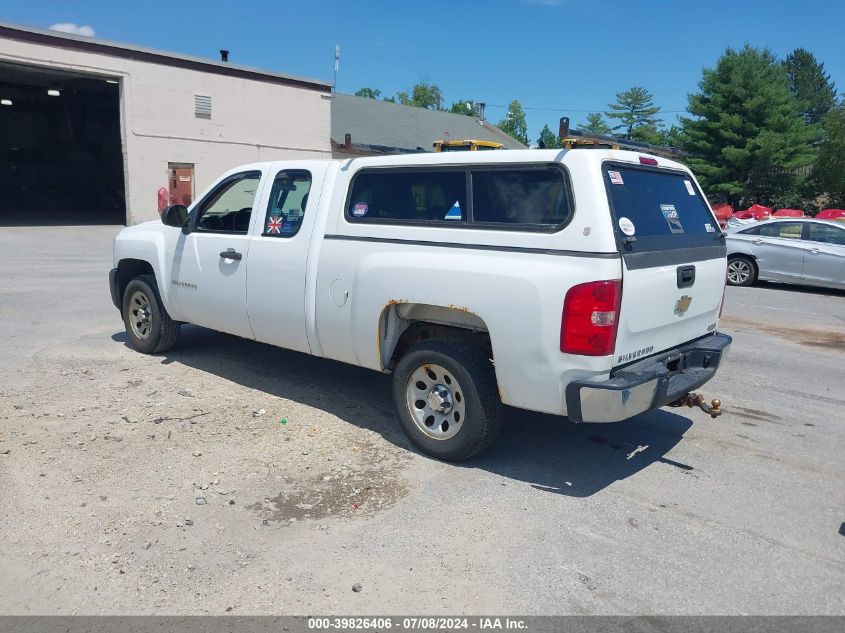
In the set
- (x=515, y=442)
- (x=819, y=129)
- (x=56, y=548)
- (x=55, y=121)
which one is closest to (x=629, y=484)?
(x=515, y=442)

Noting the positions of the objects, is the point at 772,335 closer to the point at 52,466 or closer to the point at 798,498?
the point at 798,498

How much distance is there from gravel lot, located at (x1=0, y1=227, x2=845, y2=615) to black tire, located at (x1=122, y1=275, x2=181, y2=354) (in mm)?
229

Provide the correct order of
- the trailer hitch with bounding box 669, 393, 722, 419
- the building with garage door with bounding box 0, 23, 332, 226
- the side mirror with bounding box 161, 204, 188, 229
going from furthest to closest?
1. the building with garage door with bounding box 0, 23, 332, 226
2. the side mirror with bounding box 161, 204, 188, 229
3. the trailer hitch with bounding box 669, 393, 722, 419

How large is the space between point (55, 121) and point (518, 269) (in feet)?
120

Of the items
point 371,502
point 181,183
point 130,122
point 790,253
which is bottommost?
point 371,502

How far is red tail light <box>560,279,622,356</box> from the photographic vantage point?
3998 mm

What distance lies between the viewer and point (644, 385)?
13.8 feet

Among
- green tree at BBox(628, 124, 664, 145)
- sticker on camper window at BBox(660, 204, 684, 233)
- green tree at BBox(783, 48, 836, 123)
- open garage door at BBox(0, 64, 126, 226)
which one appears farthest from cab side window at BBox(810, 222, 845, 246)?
green tree at BBox(783, 48, 836, 123)

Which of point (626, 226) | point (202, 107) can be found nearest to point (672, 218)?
point (626, 226)

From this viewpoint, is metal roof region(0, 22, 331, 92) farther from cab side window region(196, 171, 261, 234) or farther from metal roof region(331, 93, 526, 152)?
cab side window region(196, 171, 261, 234)

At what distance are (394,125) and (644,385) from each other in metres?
34.0

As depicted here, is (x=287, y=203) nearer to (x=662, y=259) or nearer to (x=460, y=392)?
(x=460, y=392)

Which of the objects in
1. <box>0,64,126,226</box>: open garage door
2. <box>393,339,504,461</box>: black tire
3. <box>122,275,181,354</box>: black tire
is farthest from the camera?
<box>0,64,126,226</box>: open garage door

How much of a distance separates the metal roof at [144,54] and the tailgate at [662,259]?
2203 cm
